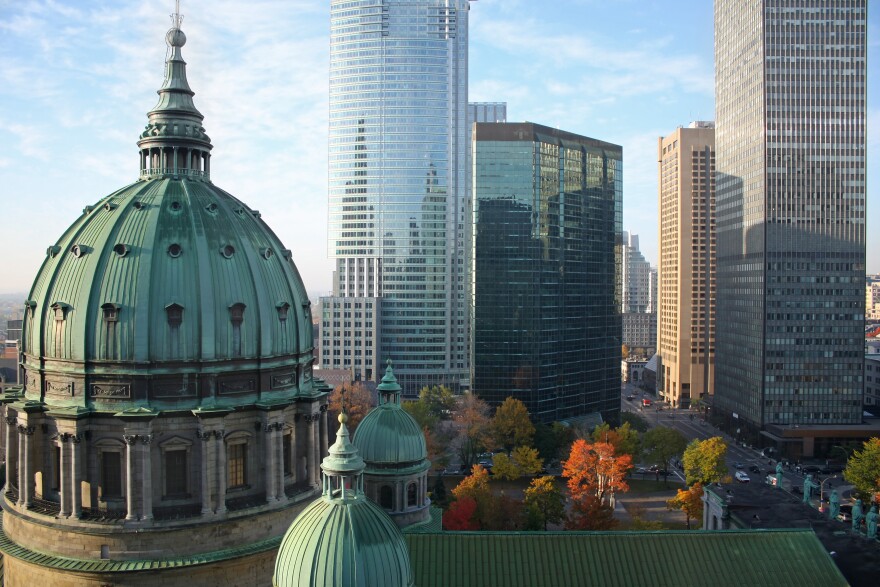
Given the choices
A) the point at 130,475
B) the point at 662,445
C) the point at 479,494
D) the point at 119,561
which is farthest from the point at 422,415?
the point at 130,475

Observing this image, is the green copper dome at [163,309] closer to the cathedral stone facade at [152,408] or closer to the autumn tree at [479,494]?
the cathedral stone facade at [152,408]

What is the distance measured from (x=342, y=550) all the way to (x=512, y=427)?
300ft

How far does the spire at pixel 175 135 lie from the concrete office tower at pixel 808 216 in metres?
112

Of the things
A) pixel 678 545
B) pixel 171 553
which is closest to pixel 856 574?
pixel 678 545

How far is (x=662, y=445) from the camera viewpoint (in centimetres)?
11456

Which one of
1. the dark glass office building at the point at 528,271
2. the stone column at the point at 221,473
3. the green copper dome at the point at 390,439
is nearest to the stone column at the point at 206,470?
the stone column at the point at 221,473

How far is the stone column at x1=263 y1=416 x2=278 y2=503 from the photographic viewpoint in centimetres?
5144

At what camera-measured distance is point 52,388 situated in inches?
1981

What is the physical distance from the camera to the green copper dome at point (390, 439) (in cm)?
5841

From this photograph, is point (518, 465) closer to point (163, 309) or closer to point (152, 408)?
point (152, 408)

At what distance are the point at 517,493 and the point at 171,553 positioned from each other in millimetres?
69608

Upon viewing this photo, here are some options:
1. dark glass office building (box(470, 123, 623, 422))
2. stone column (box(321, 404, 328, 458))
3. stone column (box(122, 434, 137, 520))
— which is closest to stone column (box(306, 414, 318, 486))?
stone column (box(321, 404, 328, 458))

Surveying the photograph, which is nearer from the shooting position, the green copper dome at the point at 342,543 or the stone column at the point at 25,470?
the green copper dome at the point at 342,543

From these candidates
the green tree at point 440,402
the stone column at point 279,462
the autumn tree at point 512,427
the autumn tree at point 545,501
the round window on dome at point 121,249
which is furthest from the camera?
the green tree at point 440,402
